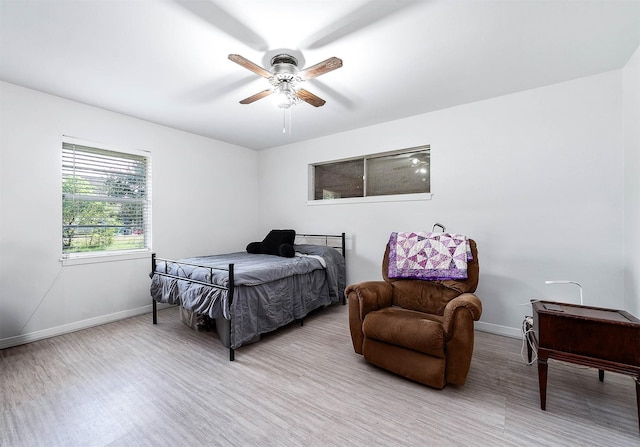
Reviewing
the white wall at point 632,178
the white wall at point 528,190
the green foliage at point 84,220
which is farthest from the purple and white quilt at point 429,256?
the green foliage at point 84,220

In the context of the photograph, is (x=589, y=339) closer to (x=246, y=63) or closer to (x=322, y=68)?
(x=322, y=68)

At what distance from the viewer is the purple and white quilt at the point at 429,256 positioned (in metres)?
2.49

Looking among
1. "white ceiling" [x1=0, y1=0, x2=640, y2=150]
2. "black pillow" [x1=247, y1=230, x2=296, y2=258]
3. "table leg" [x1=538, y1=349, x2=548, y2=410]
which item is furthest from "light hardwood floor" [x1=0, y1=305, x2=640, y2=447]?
"white ceiling" [x1=0, y1=0, x2=640, y2=150]

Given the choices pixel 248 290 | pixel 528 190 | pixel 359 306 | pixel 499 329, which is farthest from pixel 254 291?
pixel 528 190

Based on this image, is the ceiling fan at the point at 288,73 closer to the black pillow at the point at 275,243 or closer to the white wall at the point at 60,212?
the black pillow at the point at 275,243

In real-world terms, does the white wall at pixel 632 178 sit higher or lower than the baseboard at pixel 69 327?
higher

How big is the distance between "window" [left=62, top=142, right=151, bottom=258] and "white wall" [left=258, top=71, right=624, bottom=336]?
3.35 m

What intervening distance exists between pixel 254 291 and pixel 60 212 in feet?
7.91

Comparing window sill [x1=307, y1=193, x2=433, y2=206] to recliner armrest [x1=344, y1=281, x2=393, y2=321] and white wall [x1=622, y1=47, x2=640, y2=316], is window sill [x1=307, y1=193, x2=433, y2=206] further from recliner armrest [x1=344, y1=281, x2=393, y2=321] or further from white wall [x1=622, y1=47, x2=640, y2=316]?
white wall [x1=622, y1=47, x2=640, y2=316]

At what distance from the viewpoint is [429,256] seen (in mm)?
2631

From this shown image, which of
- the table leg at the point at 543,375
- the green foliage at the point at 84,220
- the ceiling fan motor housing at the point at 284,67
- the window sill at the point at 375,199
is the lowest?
the table leg at the point at 543,375

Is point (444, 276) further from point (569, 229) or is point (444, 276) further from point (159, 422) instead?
point (159, 422)

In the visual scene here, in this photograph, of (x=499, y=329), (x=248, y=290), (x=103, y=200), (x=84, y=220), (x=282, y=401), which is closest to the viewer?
(x=282, y=401)

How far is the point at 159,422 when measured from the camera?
169cm
